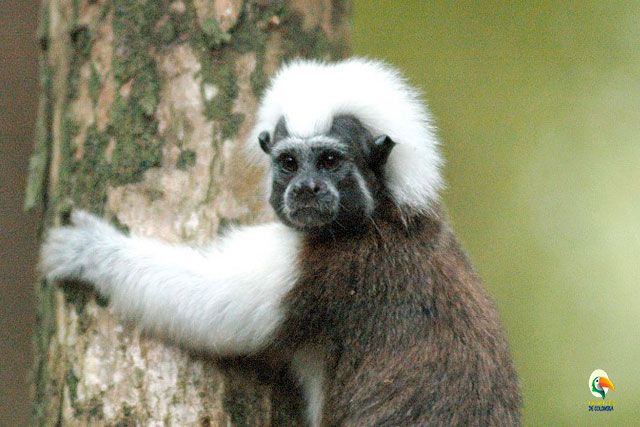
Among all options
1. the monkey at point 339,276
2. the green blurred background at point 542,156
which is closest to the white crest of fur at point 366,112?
the monkey at point 339,276

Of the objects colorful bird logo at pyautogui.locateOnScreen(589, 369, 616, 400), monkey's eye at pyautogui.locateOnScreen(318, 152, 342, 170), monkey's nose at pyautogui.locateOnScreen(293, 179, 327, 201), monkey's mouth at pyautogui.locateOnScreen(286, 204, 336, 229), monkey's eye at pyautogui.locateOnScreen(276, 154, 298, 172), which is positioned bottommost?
colorful bird logo at pyautogui.locateOnScreen(589, 369, 616, 400)

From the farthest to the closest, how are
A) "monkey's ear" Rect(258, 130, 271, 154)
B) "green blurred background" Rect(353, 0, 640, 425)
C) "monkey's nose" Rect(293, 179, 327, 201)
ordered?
"green blurred background" Rect(353, 0, 640, 425) → "monkey's ear" Rect(258, 130, 271, 154) → "monkey's nose" Rect(293, 179, 327, 201)

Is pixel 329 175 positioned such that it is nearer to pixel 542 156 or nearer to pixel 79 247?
pixel 79 247

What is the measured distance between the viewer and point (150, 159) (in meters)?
3.89

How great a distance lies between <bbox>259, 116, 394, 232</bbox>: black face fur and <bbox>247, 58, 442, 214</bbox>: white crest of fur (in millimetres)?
54

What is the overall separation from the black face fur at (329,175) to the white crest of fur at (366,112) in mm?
54

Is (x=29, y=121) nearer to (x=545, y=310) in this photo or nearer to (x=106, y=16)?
(x=106, y=16)

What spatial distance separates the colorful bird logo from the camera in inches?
222

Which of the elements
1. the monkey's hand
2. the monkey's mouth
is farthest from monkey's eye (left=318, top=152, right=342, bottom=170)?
the monkey's hand

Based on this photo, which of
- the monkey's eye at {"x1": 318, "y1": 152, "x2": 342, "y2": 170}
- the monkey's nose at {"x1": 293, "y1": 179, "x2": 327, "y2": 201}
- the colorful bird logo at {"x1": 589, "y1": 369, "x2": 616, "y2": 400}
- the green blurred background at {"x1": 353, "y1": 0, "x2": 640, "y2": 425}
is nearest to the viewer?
the monkey's nose at {"x1": 293, "y1": 179, "x2": 327, "y2": 201}

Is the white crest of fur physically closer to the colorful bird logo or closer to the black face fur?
the black face fur

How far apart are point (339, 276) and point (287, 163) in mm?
636

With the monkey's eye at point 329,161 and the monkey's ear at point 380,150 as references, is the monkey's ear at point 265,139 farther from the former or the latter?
the monkey's ear at point 380,150

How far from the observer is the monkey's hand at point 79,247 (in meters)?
3.83
